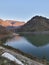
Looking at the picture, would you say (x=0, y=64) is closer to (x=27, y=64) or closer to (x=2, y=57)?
(x=2, y=57)

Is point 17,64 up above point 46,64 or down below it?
above

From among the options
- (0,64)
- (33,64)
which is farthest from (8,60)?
(33,64)

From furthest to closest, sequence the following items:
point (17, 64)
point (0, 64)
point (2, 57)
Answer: point (2, 57), point (17, 64), point (0, 64)

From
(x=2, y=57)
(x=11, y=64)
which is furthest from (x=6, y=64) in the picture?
(x=2, y=57)

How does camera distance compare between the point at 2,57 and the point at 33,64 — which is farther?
the point at 33,64

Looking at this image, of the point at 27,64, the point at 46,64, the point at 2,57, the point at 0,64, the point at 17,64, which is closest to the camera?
the point at 0,64

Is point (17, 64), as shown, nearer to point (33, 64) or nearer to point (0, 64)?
point (0, 64)

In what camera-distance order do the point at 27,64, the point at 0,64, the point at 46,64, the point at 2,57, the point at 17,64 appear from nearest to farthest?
the point at 0,64, the point at 17,64, the point at 2,57, the point at 27,64, the point at 46,64

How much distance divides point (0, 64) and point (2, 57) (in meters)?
2.12

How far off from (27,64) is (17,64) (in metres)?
2.26

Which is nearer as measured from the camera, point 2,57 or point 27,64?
point 2,57

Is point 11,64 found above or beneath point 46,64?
above

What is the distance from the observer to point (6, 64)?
37.0 ft

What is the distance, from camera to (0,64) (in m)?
10.8
